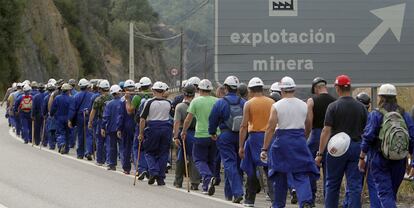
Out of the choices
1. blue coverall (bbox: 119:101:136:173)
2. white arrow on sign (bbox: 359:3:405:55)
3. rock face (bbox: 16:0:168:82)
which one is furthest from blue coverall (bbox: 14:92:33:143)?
rock face (bbox: 16:0:168:82)

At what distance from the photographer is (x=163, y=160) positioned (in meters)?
16.1

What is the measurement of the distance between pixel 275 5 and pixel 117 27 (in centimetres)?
11026

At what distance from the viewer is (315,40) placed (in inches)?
663

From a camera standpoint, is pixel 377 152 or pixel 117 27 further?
pixel 117 27

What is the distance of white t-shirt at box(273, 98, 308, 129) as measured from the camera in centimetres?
1127

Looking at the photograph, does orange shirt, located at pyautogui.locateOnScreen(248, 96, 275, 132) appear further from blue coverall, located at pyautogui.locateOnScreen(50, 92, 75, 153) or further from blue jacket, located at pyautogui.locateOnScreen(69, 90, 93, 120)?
blue coverall, located at pyautogui.locateOnScreen(50, 92, 75, 153)

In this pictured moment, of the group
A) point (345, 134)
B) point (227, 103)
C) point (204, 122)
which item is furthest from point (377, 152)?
point (204, 122)

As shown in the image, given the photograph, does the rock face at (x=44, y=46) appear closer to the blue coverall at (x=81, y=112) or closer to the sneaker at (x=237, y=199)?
the blue coverall at (x=81, y=112)

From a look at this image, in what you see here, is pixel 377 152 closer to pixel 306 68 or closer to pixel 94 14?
pixel 306 68

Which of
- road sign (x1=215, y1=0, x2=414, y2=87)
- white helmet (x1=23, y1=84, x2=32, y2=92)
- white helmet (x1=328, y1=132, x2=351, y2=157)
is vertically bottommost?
white helmet (x1=328, y1=132, x2=351, y2=157)

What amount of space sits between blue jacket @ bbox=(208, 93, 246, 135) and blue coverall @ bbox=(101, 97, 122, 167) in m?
5.10

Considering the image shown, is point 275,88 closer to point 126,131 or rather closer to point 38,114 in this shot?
point 126,131

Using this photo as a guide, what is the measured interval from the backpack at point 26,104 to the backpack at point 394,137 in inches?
694

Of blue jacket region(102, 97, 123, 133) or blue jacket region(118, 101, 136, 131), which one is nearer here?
blue jacket region(118, 101, 136, 131)
